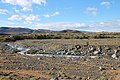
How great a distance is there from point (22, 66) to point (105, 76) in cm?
1132

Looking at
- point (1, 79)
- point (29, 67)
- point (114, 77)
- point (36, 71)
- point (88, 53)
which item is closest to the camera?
point (1, 79)

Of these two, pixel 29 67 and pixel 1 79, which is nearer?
pixel 1 79

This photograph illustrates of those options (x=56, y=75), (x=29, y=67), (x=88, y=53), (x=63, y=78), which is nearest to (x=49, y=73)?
(x=56, y=75)

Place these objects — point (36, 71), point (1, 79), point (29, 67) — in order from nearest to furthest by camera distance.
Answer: point (1, 79)
point (36, 71)
point (29, 67)

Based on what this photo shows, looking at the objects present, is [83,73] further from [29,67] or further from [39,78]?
[29,67]

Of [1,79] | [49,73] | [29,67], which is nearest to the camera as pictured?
[1,79]

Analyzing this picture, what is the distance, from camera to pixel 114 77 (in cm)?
2461

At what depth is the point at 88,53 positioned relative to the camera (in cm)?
4981

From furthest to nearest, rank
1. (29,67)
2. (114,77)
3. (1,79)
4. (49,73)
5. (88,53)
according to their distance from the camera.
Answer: (88,53)
(29,67)
(49,73)
(114,77)
(1,79)

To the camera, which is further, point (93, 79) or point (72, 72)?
point (72, 72)

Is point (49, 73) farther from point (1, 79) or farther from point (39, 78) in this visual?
point (1, 79)

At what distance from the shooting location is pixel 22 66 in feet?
106

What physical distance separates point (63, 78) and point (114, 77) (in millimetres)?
4665

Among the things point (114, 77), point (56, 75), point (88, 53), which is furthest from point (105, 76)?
point (88, 53)
